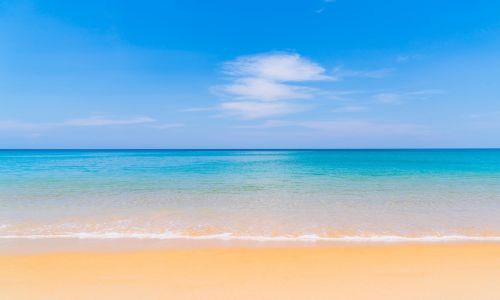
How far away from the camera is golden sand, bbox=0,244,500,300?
4070 mm

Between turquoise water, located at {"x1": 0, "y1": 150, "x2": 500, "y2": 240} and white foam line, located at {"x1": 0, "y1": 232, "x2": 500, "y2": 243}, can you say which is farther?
turquoise water, located at {"x1": 0, "y1": 150, "x2": 500, "y2": 240}

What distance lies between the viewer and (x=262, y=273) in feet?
15.6

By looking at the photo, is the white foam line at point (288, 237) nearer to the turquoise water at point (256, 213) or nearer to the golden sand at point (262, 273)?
the turquoise water at point (256, 213)

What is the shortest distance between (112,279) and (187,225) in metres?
3.49

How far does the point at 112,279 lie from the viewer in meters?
4.55

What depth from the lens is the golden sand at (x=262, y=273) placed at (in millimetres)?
4070

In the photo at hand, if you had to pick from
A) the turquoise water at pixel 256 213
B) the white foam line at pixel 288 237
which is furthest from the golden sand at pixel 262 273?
the turquoise water at pixel 256 213

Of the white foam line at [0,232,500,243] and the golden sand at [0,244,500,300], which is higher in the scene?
the golden sand at [0,244,500,300]

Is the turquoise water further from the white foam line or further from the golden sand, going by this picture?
the golden sand

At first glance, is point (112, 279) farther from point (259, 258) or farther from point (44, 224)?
point (44, 224)

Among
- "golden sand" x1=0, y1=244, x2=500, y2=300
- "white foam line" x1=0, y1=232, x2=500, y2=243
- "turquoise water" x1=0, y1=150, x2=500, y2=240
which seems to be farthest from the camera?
"turquoise water" x1=0, y1=150, x2=500, y2=240

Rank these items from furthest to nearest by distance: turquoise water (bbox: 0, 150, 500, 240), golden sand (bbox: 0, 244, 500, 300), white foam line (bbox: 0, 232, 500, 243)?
turquoise water (bbox: 0, 150, 500, 240) < white foam line (bbox: 0, 232, 500, 243) < golden sand (bbox: 0, 244, 500, 300)

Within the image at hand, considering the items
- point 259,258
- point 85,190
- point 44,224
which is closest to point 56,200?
point 85,190

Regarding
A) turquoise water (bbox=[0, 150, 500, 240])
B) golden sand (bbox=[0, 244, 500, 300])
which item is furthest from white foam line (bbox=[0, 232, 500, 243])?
golden sand (bbox=[0, 244, 500, 300])
